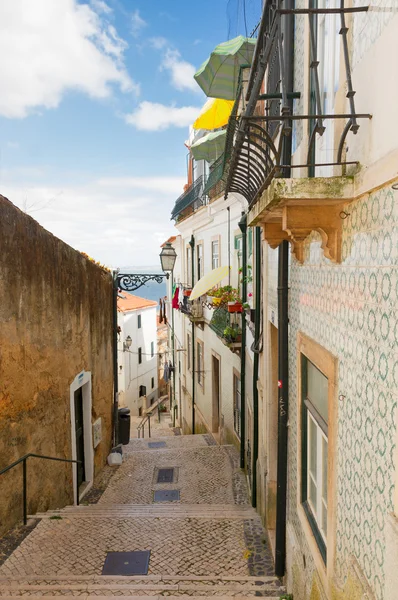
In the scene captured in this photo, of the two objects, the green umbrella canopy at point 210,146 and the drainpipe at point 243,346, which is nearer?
the drainpipe at point 243,346

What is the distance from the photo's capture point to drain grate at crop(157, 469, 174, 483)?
32.3 ft

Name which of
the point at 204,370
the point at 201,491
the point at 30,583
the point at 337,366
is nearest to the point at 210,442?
the point at 204,370

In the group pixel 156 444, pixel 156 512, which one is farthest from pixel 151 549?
pixel 156 444

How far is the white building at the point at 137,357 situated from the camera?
32969 mm

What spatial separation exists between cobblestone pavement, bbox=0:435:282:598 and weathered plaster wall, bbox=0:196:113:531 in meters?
0.67

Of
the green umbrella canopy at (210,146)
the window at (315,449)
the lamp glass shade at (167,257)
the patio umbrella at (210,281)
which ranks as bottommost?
the window at (315,449)

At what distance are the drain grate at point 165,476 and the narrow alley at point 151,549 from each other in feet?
1.82

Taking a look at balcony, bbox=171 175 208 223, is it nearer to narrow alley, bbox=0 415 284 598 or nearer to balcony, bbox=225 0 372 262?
narrow alley, bbox=0 415 284 598

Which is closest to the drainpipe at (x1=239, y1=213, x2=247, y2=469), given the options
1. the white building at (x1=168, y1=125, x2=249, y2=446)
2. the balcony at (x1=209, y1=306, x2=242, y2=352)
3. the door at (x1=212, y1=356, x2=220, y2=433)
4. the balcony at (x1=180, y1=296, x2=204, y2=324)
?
the balcony at (x1=209, y1=306, x2=242, y2=352)

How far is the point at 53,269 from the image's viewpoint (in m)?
7.25

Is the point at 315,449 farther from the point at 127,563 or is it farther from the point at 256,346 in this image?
the point at 256,346

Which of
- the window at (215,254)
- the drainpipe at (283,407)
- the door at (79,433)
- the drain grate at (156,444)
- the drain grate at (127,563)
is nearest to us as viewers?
the drainpipe at (283,407)

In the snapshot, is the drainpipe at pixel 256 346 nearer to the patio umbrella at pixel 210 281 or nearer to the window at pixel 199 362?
the patio umbrella at pixel 210 281

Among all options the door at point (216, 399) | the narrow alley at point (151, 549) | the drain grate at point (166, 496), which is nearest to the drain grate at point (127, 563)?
the narrow alley at point (151, 549)
